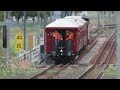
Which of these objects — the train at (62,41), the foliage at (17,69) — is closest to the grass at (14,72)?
the foliage at (17,69)

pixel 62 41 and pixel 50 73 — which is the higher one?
pixel 62 41

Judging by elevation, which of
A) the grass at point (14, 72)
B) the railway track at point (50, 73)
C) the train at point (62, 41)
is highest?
the train at point (62, 41)

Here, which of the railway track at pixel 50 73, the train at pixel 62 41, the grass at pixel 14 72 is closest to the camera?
the grass at pixel 14 72

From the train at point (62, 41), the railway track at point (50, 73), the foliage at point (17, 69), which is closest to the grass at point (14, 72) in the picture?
the foliage at point (17, 69)

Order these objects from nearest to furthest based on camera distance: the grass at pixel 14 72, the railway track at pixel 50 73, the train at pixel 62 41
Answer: the grass at pixel 14 72 → the railway track at pixel 50 73 → the train at pixel 62 41

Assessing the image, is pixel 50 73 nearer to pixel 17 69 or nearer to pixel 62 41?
pixel 17 69

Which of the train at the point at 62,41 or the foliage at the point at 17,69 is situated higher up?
the train at the point at 62,41

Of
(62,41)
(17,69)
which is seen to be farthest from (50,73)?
(62,41)

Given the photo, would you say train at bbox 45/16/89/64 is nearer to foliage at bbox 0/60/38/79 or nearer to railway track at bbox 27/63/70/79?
railway track at bbox 27/63/70/79

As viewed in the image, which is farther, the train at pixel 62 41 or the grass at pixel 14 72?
the train at pixel 62 41

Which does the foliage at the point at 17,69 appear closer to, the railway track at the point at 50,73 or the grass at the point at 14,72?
the grass at the point at 14,72

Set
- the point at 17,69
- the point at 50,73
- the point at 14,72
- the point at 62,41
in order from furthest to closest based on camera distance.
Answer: the point at 62,41 < the point at 50,73 < the point at 17,69 < the point at 14,72

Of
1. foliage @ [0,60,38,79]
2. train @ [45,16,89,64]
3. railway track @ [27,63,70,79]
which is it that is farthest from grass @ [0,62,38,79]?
train @ [45,16,89,64]

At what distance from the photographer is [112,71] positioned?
59.7 feet
